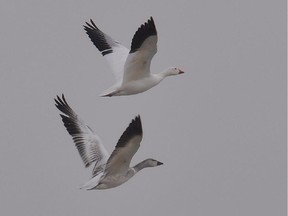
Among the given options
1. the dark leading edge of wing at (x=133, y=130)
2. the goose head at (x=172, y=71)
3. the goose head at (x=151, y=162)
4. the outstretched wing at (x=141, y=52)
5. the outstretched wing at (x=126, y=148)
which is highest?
the outstretched wing at (x=141, y=52)

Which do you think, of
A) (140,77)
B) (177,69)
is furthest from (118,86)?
(177,69)

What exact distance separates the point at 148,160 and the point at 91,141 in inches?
74.3

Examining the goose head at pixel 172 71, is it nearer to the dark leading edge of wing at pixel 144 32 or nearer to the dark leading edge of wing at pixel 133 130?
the dark leading edge of wing at pixel 144 32

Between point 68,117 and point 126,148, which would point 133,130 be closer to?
point 126,148

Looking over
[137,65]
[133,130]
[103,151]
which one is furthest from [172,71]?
[133,130]

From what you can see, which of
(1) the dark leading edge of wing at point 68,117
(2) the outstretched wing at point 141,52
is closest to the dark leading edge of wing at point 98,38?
(1) the dark leading edge of wing at point 68,117

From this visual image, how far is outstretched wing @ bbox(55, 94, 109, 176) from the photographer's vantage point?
65.0 feet

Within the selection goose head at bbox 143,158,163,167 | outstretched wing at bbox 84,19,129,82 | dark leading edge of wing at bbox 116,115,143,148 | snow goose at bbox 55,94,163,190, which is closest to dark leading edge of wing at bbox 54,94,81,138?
snow goose at bbox 55,94,163,190

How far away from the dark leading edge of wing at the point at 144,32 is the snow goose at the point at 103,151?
1979mm

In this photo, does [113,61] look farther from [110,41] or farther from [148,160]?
[148,160]

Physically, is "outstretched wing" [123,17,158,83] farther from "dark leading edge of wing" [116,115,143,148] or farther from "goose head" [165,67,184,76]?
"dark leading edge of wing" [116,115,143,148]

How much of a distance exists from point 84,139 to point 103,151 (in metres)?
0.51

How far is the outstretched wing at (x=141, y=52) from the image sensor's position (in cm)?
1817

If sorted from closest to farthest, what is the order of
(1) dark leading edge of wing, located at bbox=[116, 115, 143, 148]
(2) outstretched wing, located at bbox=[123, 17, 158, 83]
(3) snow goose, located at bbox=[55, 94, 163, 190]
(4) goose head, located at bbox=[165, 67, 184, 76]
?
(1) dark leading edge of wing, located at bbox=[116, 115, 143, 148]
(3) snow goose, located at bbox=[55, 94, 163, 190]
(2) outstretched wing, located at bbox=[123, 17, 158, 83]
(4) goose head, located at bbox=[165, 67, 184, 76]
